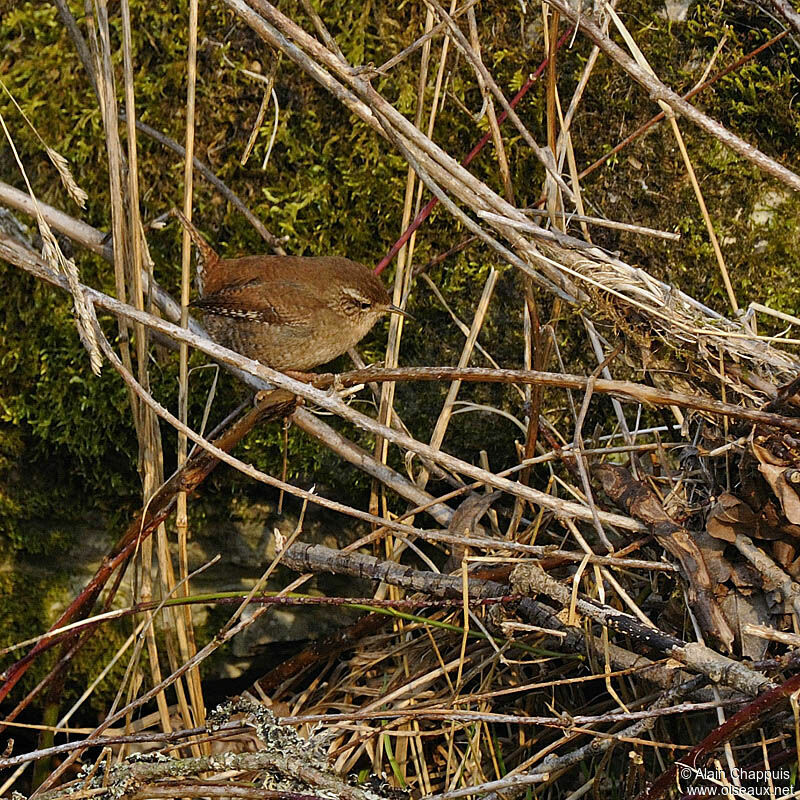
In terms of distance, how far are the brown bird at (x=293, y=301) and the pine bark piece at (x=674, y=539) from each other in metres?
0.82

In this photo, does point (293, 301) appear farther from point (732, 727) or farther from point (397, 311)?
point (732, 727)

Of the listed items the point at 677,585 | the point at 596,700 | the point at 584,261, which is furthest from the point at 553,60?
the point at 596,700

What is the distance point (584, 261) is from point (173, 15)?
1.67 meters

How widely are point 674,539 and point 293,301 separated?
1.35m

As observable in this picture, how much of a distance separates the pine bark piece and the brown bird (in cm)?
82

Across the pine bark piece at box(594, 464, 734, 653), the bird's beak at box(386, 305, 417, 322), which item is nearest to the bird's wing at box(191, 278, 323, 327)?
the bird's beak at box(386, 305, 417, 322)

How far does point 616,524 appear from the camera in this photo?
231 cm

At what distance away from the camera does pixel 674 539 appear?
2.22 m

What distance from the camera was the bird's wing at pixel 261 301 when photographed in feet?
9.46

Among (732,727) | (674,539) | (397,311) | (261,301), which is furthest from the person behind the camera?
(261,301)

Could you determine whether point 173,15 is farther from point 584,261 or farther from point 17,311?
point 584,261

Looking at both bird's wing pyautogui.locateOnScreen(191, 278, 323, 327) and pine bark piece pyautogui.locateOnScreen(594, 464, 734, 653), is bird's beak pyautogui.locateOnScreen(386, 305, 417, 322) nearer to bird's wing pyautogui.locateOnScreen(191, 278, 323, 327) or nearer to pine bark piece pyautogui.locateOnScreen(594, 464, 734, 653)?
bird's wing pyautogui.locateOnScreen(191, 278, 323, 327)

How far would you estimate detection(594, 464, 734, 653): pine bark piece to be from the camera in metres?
2.10

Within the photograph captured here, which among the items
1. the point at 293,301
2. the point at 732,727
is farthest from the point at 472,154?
the point at 732,727
